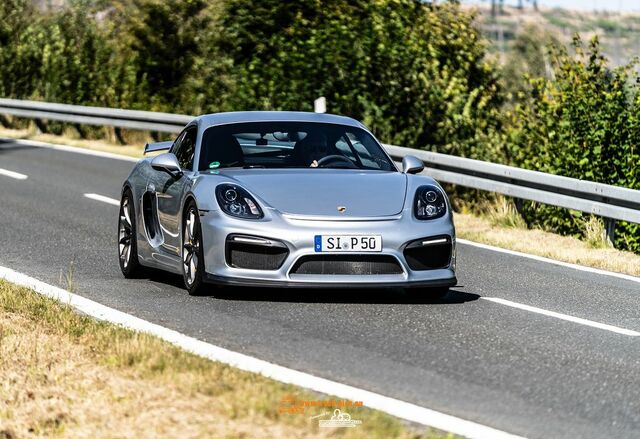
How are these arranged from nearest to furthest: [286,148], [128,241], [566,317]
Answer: [566,317], [286,148], [128,241]

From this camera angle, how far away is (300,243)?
852cm

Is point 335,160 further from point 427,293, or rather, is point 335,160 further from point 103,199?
point 103,199

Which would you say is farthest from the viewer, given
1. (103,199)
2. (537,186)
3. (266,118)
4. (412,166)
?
(103,199)

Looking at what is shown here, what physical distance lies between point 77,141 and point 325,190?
18104 millimetres

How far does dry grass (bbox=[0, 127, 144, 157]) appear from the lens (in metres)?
24.6

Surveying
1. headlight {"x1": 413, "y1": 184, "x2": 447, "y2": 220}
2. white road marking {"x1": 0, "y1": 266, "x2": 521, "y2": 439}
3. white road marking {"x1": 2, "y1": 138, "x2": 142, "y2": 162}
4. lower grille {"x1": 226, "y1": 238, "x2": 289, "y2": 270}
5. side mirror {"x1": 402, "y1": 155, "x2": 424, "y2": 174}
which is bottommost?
white road marking {"x1": 2, "y1": 138, "x2": 142, "y2": 162}

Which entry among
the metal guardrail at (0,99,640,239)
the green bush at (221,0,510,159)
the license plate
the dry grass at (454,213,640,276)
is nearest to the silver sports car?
the license plate

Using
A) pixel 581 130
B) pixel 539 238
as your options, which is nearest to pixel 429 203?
pixel 539 238

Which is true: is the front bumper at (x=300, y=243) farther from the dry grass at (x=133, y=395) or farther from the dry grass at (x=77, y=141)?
the dry grass at (x=77, y=141)

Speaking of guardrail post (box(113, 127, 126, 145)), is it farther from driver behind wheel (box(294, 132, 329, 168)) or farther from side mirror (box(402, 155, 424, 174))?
side mirror (box(402, 155, 424, 174))

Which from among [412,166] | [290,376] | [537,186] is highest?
[412,166]

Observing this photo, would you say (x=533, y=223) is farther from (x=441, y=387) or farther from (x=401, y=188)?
(x=441, y=387)

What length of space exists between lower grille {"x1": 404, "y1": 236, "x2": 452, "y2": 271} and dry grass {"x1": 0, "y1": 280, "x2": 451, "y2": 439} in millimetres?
2259

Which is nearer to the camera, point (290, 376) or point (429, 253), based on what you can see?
point (290, 376)
